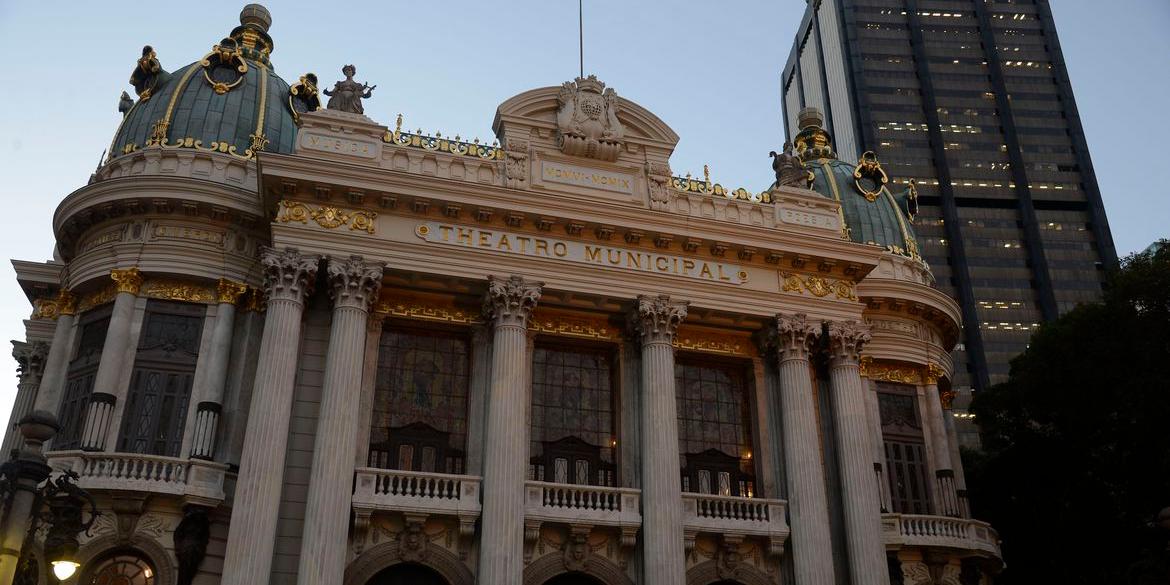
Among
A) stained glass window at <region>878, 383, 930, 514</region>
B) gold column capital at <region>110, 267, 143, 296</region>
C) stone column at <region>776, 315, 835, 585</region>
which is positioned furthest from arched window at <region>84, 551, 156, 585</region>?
stained glass window at <region>878, 383, 930, 514</region>

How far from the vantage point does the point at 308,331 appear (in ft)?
89.4

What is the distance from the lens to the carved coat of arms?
3036 centimetres

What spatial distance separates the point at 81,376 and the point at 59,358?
1.37 meters

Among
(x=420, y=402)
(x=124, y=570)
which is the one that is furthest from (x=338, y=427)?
(x=124, y=570)

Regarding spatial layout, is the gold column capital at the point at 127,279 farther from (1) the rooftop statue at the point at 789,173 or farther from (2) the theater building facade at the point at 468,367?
(1) the rooftop statue at the point at 789,173

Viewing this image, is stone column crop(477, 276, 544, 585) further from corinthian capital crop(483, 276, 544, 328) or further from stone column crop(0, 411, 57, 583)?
stone column crop(0, 411, 57, 583)

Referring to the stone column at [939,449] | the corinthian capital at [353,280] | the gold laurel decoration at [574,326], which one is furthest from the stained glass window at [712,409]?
the corinthian capital at [353,280]

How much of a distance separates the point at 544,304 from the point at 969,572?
52.8 feet

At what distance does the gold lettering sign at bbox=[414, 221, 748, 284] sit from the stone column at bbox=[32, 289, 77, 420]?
35.1ft

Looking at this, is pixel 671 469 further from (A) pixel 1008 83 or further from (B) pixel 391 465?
(A) pixel 1008 83

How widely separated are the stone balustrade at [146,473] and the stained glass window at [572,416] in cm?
854

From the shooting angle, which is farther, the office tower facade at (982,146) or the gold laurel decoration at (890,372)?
the office tower facade at (982,146)

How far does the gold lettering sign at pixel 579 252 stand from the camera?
91.2ft

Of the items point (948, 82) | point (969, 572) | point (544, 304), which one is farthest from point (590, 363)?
point (948, 82)
